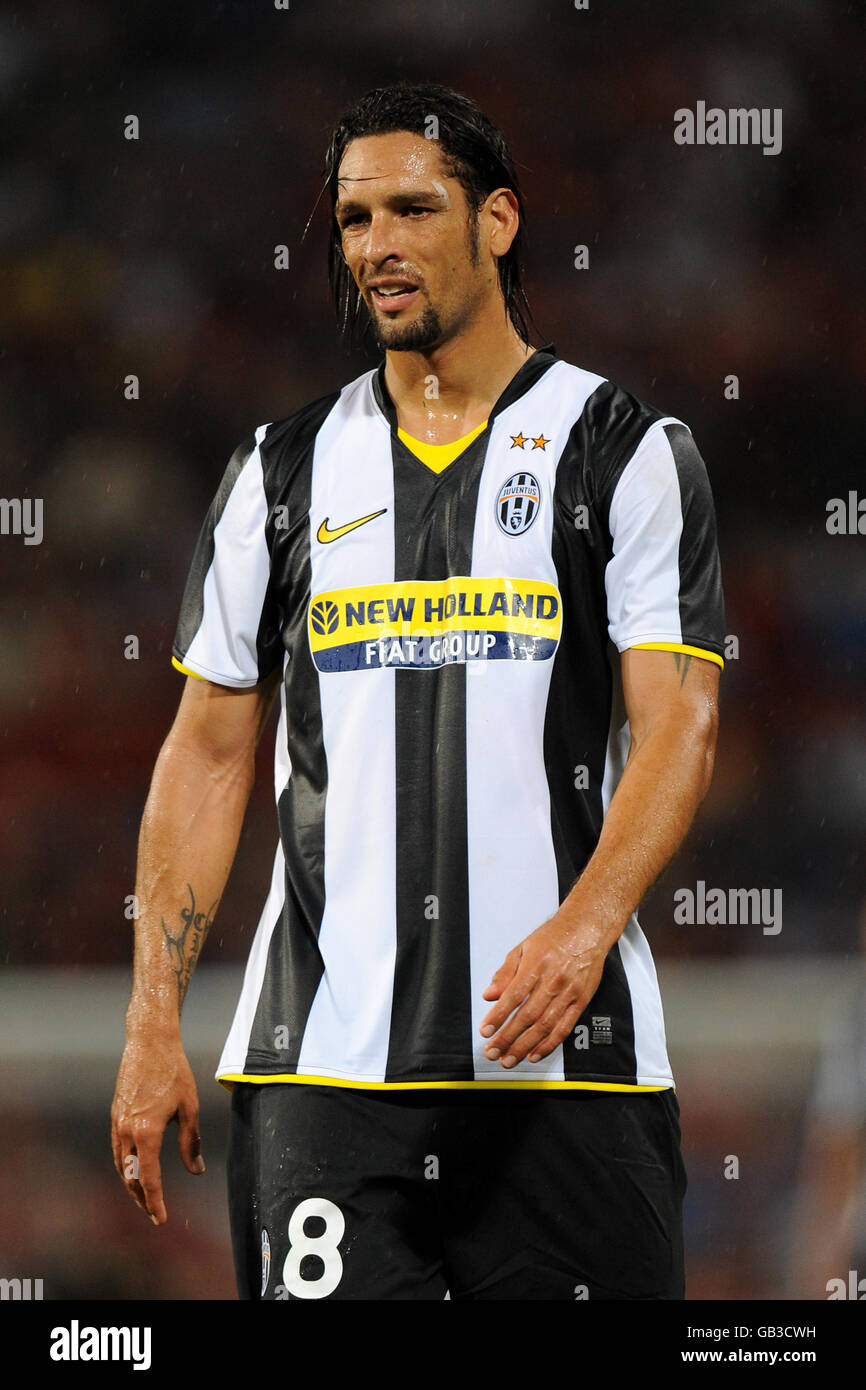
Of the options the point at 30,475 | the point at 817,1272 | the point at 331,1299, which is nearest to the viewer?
the point at 331,1299

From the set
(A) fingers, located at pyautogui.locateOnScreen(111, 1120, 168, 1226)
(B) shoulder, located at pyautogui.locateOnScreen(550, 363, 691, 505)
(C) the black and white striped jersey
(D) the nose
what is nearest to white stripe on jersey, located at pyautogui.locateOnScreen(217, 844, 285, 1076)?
(C) the black and white striped jersey

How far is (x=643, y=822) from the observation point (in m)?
1.80

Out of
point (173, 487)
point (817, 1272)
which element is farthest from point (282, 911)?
point (173, 487)

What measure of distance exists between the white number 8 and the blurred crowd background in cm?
191

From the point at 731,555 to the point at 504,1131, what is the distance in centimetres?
235

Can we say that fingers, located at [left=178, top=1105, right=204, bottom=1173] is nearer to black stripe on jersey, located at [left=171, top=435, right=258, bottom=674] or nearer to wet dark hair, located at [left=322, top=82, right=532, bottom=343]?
black stripe on jersey, located at [left=171, top=435, right=258, bottom=674]

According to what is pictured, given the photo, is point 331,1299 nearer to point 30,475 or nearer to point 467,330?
point 467,330

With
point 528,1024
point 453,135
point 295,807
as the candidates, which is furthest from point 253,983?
point 453,135

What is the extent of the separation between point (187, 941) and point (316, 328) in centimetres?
231

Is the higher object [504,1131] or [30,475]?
[30,475]

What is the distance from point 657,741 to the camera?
1.86 meters

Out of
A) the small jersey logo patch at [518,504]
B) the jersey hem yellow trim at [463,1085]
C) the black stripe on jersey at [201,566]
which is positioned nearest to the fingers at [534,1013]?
the jersey hem yellow trim at [463,1085]

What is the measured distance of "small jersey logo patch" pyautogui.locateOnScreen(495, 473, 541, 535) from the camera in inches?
78.1

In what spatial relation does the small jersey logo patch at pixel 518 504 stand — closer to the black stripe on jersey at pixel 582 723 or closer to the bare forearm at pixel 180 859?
the black stripe on jersey at pixel 582 723
